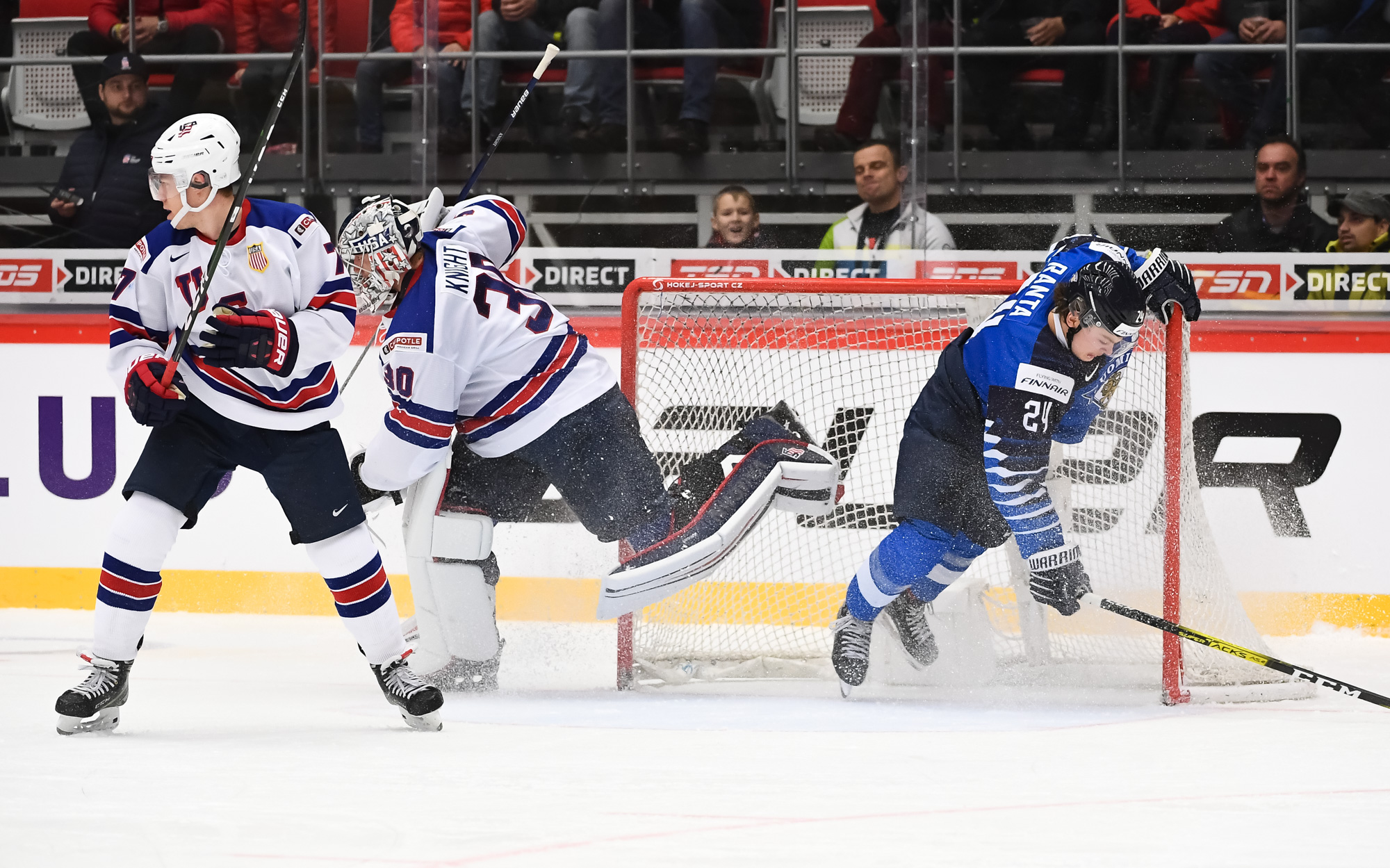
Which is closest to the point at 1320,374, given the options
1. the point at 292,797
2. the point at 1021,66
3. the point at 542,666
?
the point at 1021,66

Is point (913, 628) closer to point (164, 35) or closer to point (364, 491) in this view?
point (364, 491)

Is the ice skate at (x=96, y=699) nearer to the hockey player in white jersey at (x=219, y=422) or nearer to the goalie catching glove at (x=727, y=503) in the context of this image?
the hockey player in white jersey at (x=219, y=422)

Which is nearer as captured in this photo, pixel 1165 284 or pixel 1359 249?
pixel 1165 284

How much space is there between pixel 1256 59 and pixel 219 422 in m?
3.20

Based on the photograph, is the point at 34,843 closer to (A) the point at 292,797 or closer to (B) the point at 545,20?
(A) the point at 292,797

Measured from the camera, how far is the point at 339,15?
4469mm

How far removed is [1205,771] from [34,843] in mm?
1732

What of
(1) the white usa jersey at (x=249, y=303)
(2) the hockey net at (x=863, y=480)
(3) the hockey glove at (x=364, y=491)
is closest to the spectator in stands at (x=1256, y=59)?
(2) the hockey net at (x=863, y=480)

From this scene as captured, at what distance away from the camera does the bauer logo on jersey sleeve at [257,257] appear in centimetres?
269

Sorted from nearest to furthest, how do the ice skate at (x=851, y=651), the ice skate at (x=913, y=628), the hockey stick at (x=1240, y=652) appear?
the hockey stick at (x=1240, y=652) < the ice skate at (x=851, y=651) < the ice skate at (x=913, y=628)

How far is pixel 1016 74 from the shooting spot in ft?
14.5

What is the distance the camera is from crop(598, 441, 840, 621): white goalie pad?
9.96 ft

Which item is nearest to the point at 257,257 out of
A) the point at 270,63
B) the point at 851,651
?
the point at 851,651

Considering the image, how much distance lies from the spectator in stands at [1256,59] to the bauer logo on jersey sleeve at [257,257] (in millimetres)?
2907
